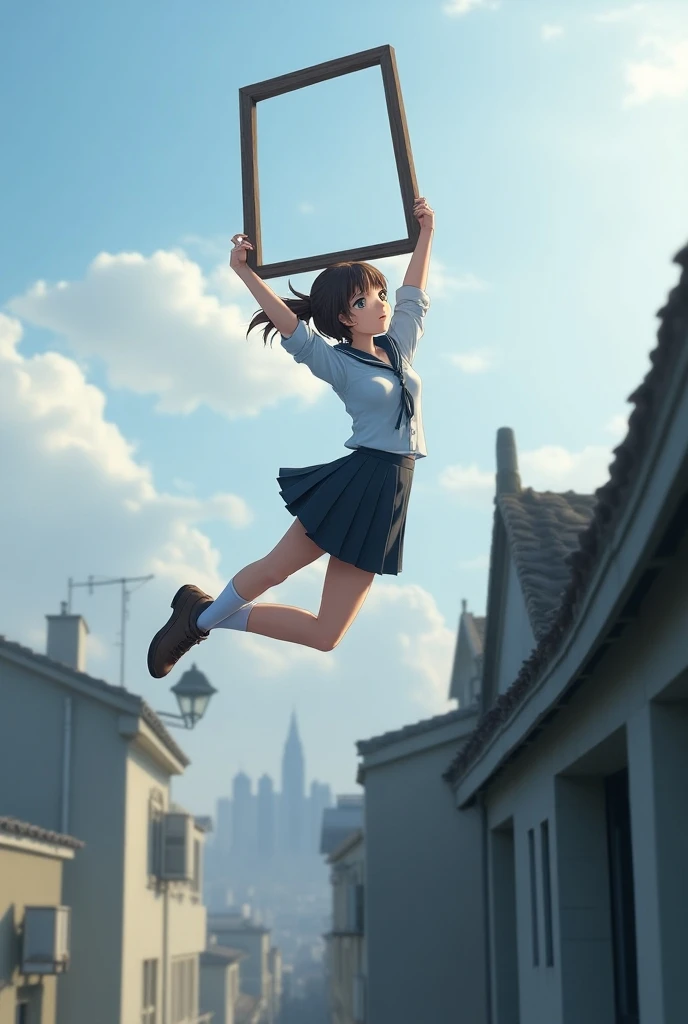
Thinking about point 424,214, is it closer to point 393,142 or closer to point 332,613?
point 393,142

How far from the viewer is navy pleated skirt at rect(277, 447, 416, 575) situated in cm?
380

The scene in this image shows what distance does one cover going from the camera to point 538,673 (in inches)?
342

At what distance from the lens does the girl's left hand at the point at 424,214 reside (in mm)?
4012

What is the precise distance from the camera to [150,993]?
23.1 metres

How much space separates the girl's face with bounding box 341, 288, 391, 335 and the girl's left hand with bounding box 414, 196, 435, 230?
0.81 ft

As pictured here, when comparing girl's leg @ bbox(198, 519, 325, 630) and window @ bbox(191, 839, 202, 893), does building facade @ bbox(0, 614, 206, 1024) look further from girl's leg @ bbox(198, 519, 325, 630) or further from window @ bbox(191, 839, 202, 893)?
girl's leg @ bbox(198, 519, 325, 630)

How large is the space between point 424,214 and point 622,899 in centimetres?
740

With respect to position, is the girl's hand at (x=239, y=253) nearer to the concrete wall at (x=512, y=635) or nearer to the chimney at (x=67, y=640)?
the concrete wall at (x=512, y=635)

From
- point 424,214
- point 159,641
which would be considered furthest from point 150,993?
point 424,214

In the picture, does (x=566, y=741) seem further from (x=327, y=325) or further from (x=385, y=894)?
(x=385, y=894)

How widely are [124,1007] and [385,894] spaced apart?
4.82 meters

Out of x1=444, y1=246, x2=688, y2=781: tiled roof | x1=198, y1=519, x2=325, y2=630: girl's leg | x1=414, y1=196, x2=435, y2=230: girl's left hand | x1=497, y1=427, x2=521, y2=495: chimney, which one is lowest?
x1=198, y1=519, x2=325, y2=630: girl's leg

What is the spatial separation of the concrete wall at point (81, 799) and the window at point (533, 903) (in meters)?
8.86

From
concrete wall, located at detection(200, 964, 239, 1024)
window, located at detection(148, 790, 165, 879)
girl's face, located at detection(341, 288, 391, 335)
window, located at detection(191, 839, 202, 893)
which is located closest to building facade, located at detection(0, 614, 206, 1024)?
window, located at detection(148, 790, 165, 879)
